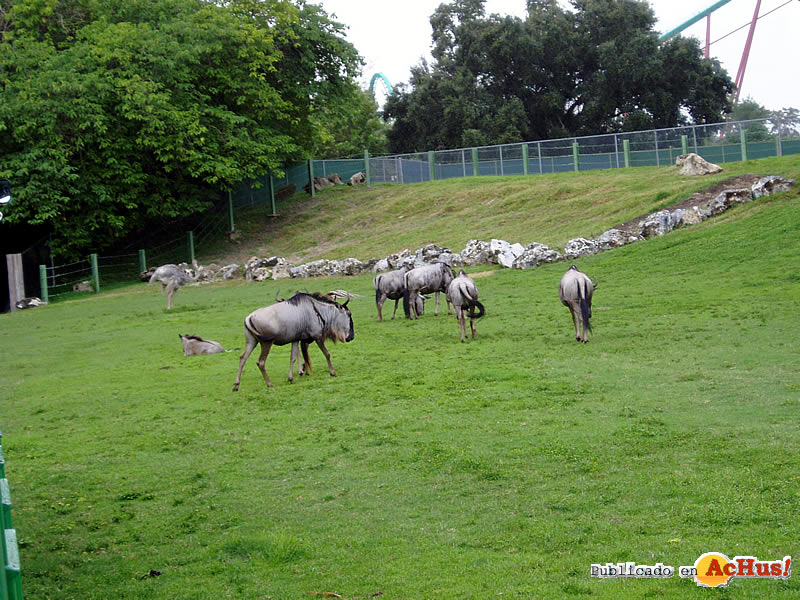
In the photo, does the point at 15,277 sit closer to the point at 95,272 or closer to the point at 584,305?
the point at 95,272

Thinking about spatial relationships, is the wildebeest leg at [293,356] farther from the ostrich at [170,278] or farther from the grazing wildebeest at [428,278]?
the ostrich at [170,278]

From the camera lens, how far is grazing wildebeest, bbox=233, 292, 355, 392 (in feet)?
46.5

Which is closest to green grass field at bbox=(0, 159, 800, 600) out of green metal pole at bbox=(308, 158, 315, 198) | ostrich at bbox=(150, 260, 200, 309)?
ostrich at bbox=(150, 260, 200, 309)

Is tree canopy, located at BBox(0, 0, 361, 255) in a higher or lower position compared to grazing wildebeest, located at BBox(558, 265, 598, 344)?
higher

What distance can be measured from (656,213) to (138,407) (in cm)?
1985

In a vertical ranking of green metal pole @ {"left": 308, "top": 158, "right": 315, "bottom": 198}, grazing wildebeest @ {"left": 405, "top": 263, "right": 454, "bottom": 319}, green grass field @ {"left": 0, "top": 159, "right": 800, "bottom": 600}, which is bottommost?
green grass field @ {"left": 0, "top": 159, "right": 800, "bottom": 600}

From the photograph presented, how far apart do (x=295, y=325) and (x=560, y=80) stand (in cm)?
4950

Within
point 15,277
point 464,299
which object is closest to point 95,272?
point 15,277

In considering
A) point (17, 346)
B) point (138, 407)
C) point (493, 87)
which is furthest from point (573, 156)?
point (138, 407)

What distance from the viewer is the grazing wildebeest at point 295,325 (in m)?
14.2

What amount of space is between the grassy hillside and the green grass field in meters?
11.0

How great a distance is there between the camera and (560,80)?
5959 centimetres

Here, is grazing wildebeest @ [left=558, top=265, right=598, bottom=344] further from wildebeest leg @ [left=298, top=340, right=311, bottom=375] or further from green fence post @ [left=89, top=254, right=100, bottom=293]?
green fence post @ [left=89, top=254, right=100, bottom=293]

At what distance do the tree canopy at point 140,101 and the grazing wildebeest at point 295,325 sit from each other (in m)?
24.8
